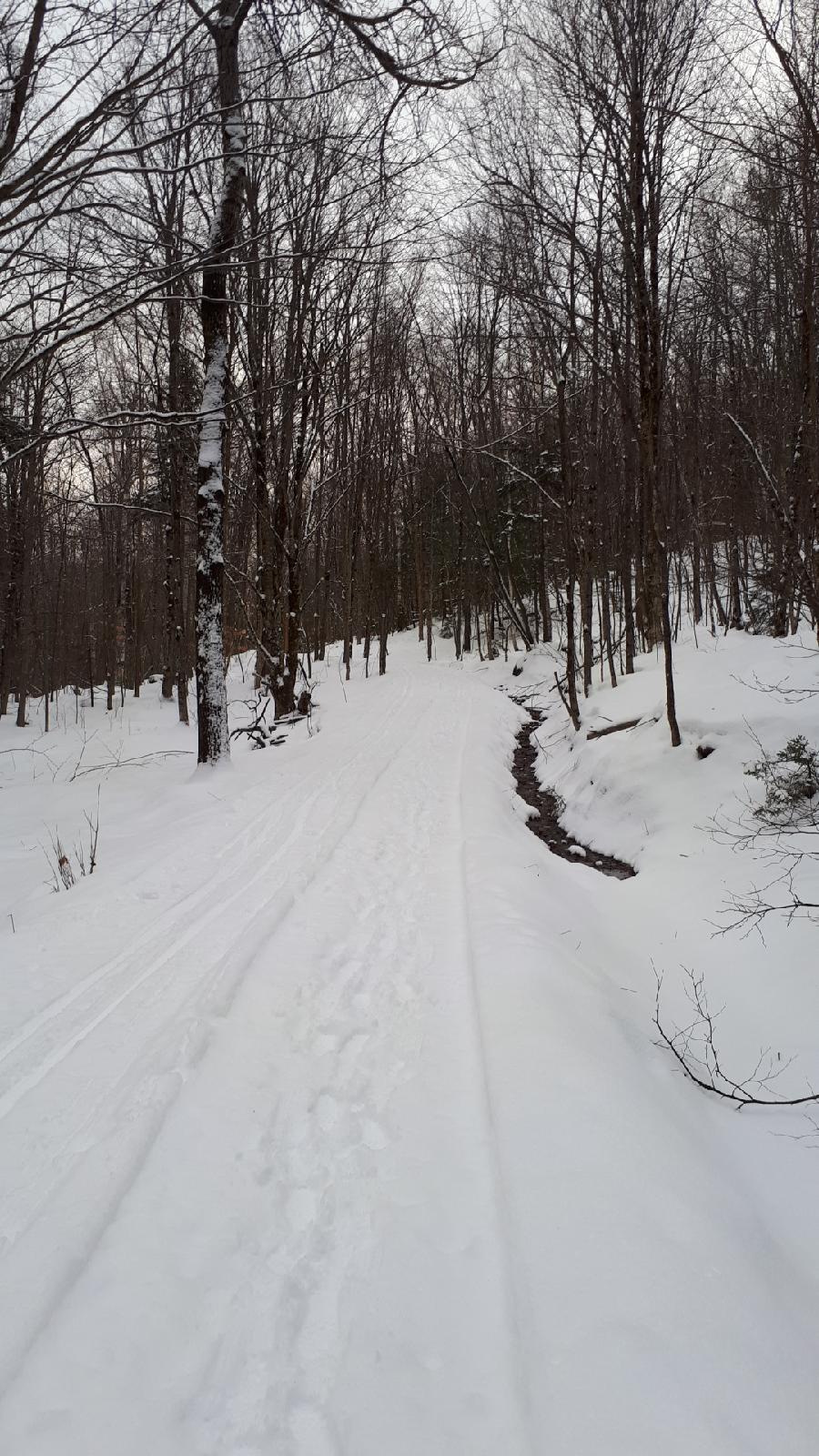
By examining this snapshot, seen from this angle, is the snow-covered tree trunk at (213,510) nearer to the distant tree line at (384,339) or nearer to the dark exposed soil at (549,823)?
the distant tree line at (384,339)

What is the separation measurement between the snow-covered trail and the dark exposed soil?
286 centimetres

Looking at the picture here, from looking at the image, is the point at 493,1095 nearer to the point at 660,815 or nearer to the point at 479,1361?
the point at 479,1361

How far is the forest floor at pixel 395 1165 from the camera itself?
1542 millimetres

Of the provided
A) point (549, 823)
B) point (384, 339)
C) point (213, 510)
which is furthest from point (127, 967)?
point (384, 339)

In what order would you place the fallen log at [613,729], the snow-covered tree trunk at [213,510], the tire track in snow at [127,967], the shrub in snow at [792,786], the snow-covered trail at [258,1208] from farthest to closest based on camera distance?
1. the fallen log at [613,729]
2. the snow-covered tree trunk at [213,510]
3. the shrub in snow at [792,786]
4. the tire track in snow at [127,967]
5. the snow-covered trail at [258,1208]

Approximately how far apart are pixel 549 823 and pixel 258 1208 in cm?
630

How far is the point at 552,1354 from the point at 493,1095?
3.22ft

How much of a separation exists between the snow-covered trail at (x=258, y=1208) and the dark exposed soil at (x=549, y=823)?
9.39 feet

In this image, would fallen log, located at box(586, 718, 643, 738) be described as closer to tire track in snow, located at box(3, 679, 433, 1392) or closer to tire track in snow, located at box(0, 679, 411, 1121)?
tire track in snow, located at box(3, 679, 433, 1392)

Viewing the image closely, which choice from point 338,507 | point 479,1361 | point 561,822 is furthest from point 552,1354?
point 338,507

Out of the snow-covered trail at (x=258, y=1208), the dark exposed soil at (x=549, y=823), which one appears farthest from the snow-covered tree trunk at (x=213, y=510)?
the snow-covered trail at (x=258, y=1208)

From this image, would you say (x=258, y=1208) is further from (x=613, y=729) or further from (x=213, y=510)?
(x=613, y=729)

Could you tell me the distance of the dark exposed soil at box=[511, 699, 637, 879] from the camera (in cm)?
619

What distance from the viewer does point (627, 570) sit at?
11234 millimetres
